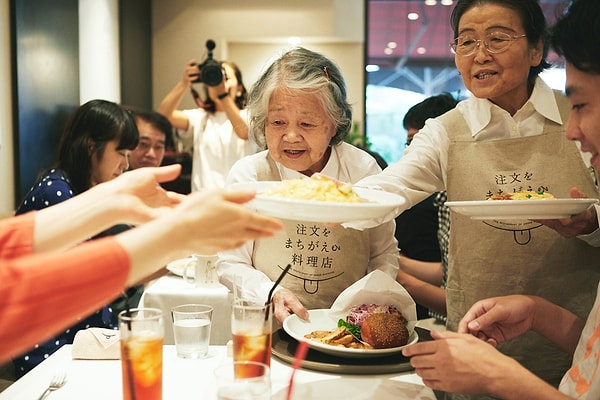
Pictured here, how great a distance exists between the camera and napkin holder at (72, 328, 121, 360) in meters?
1.50

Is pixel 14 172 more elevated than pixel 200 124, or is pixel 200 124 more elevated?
pixel 200 124

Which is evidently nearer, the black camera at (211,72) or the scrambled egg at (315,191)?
the scrambled egg at (315,191)

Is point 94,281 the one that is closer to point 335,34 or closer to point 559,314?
point 559,314

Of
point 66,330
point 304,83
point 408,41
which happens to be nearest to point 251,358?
point 304,83

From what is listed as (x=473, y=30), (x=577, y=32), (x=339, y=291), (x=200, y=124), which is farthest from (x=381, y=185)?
(x=200, y=124)

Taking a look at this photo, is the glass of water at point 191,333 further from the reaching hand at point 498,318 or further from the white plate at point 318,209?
the reaching hand at point 498,318

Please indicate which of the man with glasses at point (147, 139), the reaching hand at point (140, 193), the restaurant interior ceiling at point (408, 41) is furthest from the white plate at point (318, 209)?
the restaurant interior ceiling at point (408, 41)

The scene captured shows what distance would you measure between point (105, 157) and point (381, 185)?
1.62 meters

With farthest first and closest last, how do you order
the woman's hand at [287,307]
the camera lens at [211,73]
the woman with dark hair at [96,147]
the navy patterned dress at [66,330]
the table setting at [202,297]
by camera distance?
the camera lens at [211,73] < the woman with dark hair at [96,147] < the table setting at [202,297] < the navy patterned dress at [66,330] < the woman's hand at [287,307]

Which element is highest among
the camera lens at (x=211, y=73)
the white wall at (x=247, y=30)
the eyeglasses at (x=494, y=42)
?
the white wall at (x=247, y=30)

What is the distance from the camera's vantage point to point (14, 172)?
3744 mm

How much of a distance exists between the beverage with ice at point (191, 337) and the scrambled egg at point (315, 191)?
1.34ft

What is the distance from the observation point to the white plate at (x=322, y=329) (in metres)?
1.46

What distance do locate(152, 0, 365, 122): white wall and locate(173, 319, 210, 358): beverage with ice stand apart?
4.87 meters
